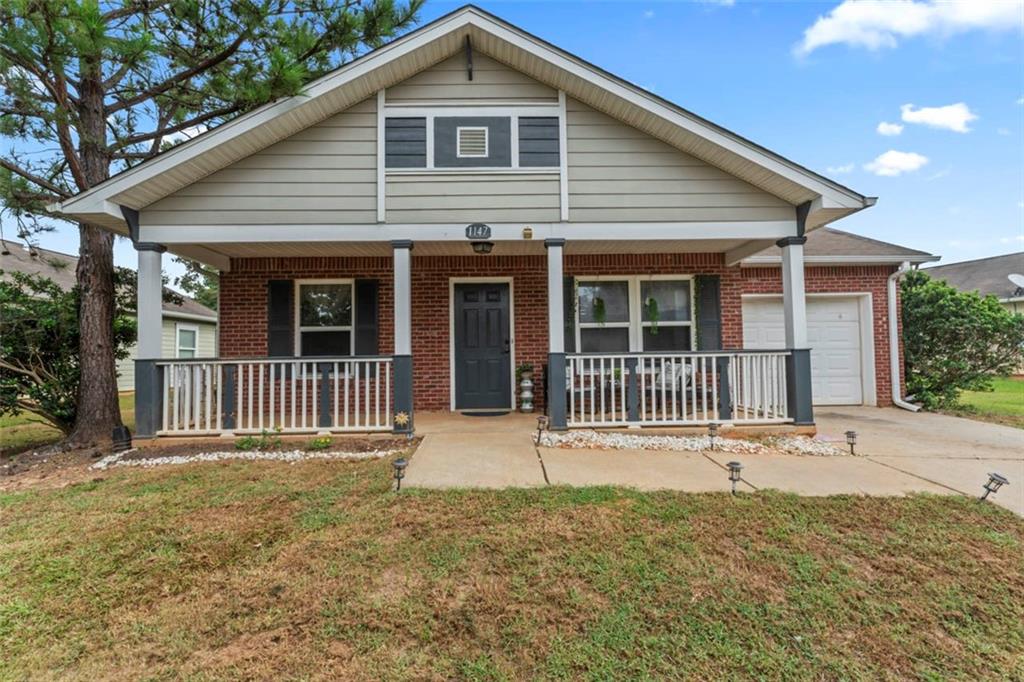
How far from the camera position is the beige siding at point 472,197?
224 inches

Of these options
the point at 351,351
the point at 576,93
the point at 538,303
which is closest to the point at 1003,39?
the point at 576,93

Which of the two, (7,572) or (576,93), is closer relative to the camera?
(7,572)

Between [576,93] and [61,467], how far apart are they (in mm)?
7433

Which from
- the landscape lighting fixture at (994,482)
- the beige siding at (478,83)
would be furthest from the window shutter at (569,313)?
the landscape lighting fixture at (994,482)

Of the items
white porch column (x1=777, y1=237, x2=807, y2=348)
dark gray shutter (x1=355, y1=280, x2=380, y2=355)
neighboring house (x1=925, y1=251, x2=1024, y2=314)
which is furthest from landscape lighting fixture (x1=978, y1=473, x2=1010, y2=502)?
neighboring house (x1=925, y1=251, x2=1024, y2=314)

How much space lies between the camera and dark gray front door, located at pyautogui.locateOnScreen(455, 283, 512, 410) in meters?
7.51

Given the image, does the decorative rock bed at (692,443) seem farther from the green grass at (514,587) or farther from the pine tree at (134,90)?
the pine tree at (134,90)

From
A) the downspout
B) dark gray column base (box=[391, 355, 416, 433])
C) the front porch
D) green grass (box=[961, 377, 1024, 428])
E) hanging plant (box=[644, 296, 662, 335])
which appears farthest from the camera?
the downspout

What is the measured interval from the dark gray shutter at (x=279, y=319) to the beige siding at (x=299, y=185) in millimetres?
1996

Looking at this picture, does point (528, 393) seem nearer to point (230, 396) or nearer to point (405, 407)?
point (405, 407)

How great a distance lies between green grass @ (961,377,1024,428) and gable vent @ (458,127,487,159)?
28.6 ft

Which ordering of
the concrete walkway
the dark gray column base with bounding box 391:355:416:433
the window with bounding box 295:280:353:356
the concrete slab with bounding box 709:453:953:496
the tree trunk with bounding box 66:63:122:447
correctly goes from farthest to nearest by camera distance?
the window with bounding box 295:280:353:356, the tree trunk with bounding box 66:63:122:447, the dark gray column base with bounding box 391:355:416:433, the concrete walkway, the concrete slab with bounding box 709:453:953:496

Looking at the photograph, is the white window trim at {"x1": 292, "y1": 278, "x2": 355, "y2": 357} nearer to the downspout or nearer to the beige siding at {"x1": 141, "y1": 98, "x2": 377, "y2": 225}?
the beige siding at {"x1": 141, "y1": 98, "x2": 377, "y2": 225}

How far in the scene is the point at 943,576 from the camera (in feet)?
8.42
